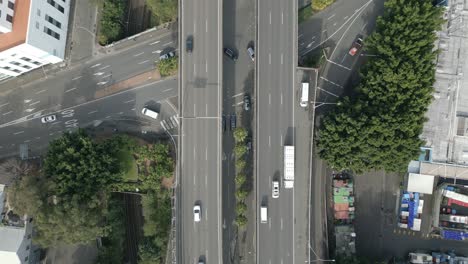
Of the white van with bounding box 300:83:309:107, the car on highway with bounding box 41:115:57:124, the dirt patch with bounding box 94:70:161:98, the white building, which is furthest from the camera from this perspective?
the dirt patch with bounding box 94:70:161:98

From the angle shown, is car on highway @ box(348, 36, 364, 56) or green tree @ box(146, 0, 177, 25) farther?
car on highway @ box(348, 36, 364, 56)

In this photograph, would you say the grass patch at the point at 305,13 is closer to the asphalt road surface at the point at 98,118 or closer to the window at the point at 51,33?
the asphalt road surface at the point at 98,118

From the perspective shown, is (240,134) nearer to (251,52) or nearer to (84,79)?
(251,52)

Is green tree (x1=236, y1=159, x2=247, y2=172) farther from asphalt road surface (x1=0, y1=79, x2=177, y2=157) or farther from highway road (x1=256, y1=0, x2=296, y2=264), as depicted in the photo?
asphalt road surface (x1=0, y1=79, x2=177, y2=157)

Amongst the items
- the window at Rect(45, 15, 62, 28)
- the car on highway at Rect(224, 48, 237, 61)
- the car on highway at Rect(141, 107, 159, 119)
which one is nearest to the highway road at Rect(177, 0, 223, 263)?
the car on highway at Rect(224, 48, 237, 61)

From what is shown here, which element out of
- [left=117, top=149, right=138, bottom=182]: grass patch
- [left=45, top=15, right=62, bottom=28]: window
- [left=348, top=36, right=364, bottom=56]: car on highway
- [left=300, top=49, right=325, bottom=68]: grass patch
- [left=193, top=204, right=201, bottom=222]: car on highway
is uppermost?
[left=45, top=15, right=62, bottom=28]: window

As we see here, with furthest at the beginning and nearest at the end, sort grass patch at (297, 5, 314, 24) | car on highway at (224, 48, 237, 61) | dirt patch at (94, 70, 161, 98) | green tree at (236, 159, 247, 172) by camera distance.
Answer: dirt patch at (94, 70, 161, 98) → grass patch at (297, 5, 314, 24) → car on highway at (224, 48, 237, 61) → green tree at (236, 159, 247, 172)

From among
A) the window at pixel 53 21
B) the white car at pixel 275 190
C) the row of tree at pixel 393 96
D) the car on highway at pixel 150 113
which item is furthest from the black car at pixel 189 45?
the white car at pixel 275 190
